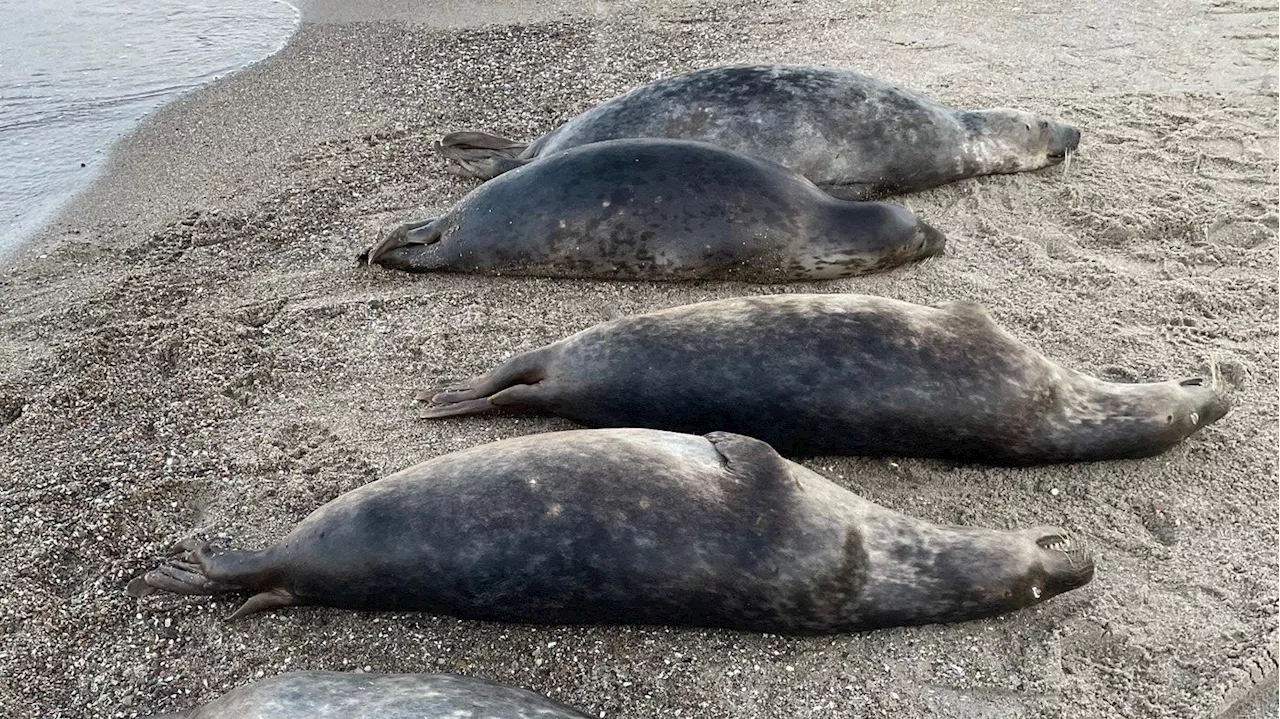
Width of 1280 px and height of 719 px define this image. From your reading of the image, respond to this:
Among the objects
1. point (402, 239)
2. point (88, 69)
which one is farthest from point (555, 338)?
point (88, 69)

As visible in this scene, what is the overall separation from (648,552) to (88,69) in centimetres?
689

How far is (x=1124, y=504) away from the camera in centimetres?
350

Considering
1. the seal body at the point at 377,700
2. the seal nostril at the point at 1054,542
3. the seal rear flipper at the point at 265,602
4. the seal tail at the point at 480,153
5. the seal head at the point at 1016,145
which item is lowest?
the seal rear flipper at the point at 265,602

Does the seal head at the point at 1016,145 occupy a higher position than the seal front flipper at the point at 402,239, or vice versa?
the seal head at the point at 1016,145

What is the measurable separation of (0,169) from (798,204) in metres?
4.96

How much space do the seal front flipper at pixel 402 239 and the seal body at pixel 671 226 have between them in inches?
2.4

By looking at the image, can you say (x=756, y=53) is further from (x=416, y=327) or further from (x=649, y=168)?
(x=416, y=327)

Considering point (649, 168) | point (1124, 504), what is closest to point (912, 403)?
point (1124, 504)

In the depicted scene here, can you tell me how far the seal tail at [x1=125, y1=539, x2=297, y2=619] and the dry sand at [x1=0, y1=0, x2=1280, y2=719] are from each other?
0.17ft

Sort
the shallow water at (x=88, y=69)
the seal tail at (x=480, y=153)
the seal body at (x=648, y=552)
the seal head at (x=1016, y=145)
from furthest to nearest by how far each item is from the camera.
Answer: the shallow water at (x=88, y=69) < the seal tail at (x=480, y=153) < the seal head at (x=1016, y=145) < the seal body at (x=648, y=552)

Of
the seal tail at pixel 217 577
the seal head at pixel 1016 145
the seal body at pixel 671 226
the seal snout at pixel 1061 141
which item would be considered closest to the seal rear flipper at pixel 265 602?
the seal tail at pixel 217 577

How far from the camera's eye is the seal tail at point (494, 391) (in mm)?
3936

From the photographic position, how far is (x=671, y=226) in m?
4.69

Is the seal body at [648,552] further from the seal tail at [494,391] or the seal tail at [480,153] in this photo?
the seal tail at [480,153]
